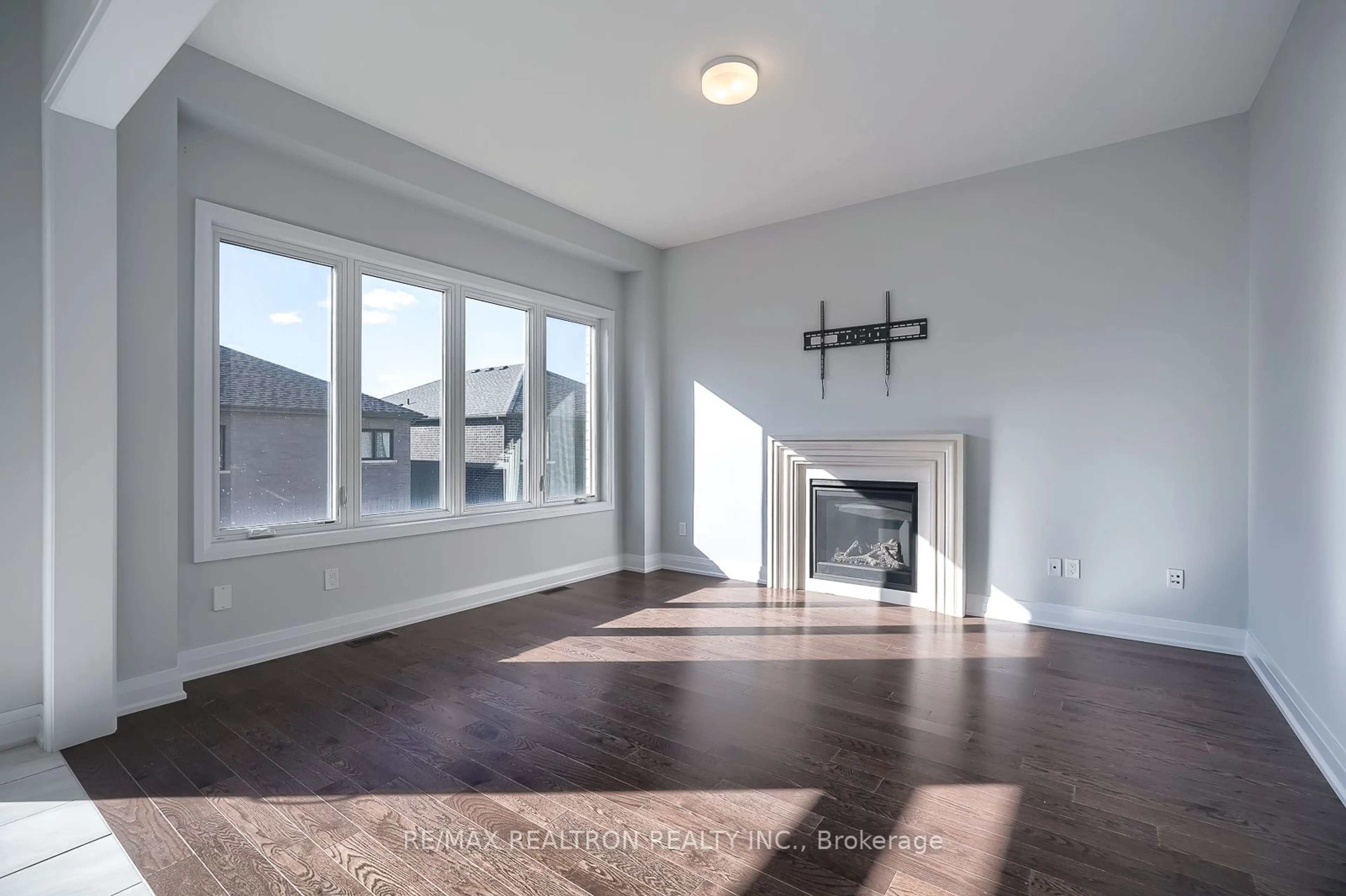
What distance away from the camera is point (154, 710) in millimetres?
2699

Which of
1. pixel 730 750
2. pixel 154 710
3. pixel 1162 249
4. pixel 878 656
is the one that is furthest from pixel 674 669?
pixel 1162 249

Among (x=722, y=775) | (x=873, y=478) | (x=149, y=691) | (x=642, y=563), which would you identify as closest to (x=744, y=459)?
(x=873, y=478)

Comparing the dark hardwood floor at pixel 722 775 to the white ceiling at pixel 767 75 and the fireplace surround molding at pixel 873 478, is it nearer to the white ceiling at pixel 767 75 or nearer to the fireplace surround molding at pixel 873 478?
the fireplace surround molding at pixel 873 478

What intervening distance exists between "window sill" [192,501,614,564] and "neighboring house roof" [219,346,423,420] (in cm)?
70

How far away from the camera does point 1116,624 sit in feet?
12.2

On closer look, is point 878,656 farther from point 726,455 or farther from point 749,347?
point 749,347

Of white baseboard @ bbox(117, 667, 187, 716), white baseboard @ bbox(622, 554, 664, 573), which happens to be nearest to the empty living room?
white baseboard @ bbox(117, 667, 187, 716)

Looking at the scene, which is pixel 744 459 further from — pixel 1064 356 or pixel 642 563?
pixel 1064 356

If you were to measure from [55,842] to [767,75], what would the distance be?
3.88 meters

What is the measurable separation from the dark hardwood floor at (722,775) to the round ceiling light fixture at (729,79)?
9.35 ft

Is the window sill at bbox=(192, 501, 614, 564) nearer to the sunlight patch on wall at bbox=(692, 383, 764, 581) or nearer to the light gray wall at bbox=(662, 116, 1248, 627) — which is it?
the sunlight patch on wall at bbox=(692, 383, 764, 581)

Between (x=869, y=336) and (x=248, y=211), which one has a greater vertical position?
(x=248, y=211)

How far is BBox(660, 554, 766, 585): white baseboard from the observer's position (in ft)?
17.0

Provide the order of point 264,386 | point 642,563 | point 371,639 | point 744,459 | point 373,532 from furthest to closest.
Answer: point 642,563 < point 744,459 < point 373,532 < point 371,639 < point 264,386
